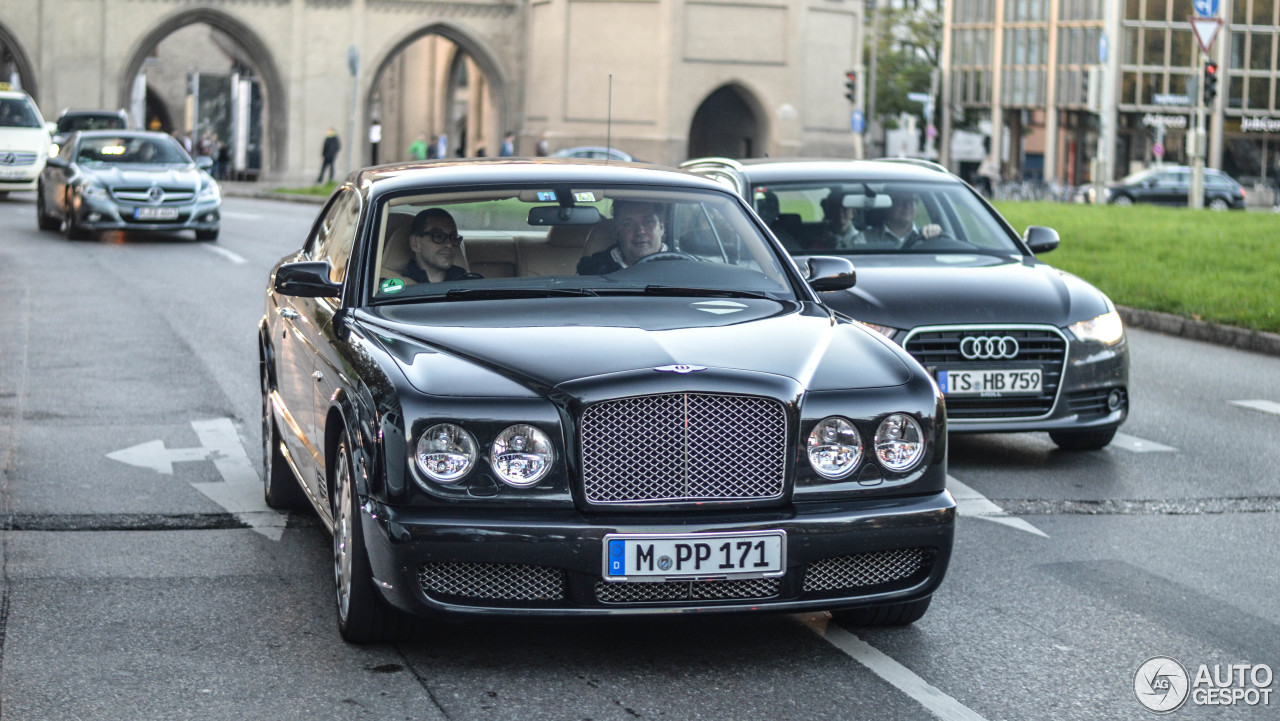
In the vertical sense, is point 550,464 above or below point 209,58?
below

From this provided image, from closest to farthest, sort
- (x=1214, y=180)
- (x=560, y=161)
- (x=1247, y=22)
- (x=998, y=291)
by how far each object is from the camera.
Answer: (x=560, y=161) < (x=998, y=291) < (x=1214, y=180) < (x=1247, y=22)

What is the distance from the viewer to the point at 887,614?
5.43 metres

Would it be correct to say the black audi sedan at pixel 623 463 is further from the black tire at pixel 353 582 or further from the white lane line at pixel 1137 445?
the white lane line at pixel 1137 445

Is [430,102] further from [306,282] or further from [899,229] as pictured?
[306,282]

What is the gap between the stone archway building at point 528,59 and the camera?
5138cm

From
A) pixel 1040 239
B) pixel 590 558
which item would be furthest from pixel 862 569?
pixel 1040 239

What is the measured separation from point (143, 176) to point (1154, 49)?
219 ft

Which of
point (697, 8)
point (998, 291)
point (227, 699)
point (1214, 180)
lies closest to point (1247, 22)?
point (1214, 180)

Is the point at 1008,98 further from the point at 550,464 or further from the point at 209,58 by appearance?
the point at 550,464

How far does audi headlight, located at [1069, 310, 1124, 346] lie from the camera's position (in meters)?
8.48

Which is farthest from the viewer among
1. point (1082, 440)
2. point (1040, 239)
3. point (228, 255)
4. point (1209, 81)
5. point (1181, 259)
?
point (1209, 81)

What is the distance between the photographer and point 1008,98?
292ft

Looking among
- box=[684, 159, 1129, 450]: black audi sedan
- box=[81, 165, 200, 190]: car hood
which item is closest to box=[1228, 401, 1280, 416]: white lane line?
box=[684, 159, 1129, 450]: black audi sedan

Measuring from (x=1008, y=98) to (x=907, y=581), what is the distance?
285 ft
